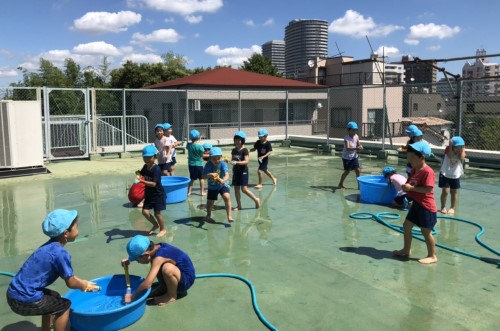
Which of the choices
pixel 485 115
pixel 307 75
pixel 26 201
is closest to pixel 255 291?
pixel 26 201

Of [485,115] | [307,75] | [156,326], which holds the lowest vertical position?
[156,326]

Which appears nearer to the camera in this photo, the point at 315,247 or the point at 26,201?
the point at 315,247

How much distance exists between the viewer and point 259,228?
21.8ft

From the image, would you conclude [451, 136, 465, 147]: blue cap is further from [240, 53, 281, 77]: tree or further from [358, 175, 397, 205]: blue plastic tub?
[240, 53, 281, 77]: tree

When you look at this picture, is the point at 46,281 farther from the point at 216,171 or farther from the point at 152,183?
the point at 216,171

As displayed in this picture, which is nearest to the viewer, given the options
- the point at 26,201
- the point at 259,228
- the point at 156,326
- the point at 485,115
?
the point at 156,326

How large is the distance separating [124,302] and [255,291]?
50.1 inches

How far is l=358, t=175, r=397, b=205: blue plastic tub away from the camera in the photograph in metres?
7.97

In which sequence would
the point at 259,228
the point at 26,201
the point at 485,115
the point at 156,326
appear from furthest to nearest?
1. the point at 485,115
2. the point at 26,201
3. the point at 259,228
4. the point at 156,326

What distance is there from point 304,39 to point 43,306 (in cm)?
9966

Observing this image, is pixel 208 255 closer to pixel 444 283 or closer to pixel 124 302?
pixel 124 302

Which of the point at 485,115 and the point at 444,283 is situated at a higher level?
the point at 485,115

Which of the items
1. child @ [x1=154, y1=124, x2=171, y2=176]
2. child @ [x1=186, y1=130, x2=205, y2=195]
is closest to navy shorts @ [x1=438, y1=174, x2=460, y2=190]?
child @ [x1=186, y1=130, x2=205, y2=195]

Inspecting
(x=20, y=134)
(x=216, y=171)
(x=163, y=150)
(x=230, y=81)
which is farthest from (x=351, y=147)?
(x=230, y=81)
